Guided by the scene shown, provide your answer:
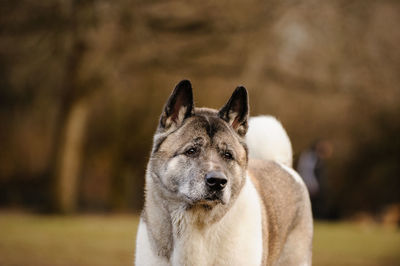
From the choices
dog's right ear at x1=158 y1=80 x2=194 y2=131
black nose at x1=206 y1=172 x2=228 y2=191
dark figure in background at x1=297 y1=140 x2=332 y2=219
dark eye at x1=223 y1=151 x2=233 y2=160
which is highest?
dog's right ear at x1=158 y1=80 x2=194 y2=131

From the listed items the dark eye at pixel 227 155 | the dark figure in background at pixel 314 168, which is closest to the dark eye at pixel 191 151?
the dark eye at pixel 227 155

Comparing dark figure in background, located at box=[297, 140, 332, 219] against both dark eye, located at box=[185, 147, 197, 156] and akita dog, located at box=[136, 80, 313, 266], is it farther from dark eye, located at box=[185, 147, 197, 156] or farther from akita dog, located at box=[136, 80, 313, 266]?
dark eye, located at box=[185, 147, 197, 156]

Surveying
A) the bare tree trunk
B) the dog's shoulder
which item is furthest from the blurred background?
the dog's shoulder

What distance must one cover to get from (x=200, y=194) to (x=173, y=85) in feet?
58.7

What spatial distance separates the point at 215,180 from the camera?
17.5ft

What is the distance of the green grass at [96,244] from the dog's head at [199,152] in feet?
19.4

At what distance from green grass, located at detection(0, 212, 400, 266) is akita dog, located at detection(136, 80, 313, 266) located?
19.0 feet

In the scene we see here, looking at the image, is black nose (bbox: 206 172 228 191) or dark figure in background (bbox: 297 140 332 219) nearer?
black nose (bbox: 206 172 228 191)

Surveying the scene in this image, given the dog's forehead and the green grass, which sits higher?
the dog's forehead

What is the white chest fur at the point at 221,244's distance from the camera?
216 inches

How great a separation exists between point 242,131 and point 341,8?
1585 centimetres

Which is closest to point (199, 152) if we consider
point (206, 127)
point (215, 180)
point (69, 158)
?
point (206, 127)

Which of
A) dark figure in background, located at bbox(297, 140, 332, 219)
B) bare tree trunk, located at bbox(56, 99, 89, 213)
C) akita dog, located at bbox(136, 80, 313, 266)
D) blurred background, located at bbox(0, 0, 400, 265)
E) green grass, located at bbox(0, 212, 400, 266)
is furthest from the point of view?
bare tree trunk, located at bbox(56, 99, 89, 213)

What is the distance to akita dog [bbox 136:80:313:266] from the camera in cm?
547
